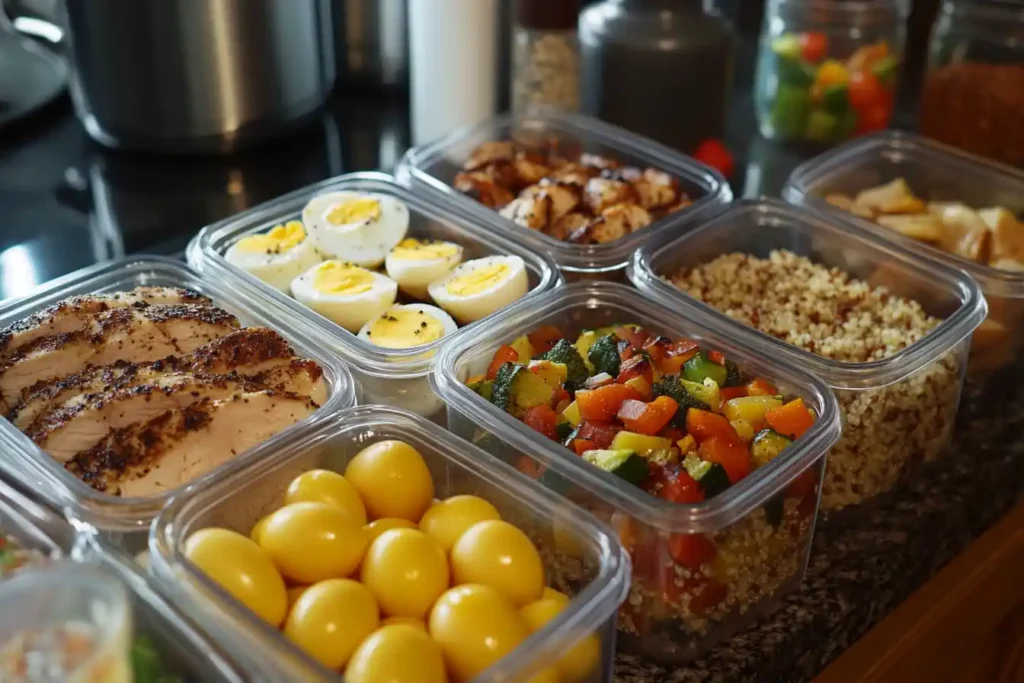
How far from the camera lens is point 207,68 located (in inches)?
62.6

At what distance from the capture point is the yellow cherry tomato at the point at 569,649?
2.79ft

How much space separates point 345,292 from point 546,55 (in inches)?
25.6

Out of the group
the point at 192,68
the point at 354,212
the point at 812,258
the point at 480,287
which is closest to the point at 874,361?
the point at 812,258

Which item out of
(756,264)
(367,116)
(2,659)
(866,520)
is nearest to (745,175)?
(756,264)

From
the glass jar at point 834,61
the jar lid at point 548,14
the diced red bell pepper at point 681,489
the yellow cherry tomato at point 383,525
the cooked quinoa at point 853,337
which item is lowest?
the cooked quinoa at point 853,337

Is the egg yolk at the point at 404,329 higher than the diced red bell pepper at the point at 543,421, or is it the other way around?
the diced red bell pepper at the point at 543,421

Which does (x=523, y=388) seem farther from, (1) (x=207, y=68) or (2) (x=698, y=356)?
→ (1) (x=207, y=68)

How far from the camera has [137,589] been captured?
0.84m

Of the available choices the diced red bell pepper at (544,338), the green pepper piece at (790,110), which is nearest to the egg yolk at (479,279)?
the diced red bell pepper at (544,338)

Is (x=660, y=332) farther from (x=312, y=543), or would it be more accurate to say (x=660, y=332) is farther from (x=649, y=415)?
(x=312, y=543)

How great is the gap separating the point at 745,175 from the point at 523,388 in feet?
2.77

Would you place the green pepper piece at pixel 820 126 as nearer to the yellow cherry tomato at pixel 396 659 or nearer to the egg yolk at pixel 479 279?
the egg yolk at pixel 479 279

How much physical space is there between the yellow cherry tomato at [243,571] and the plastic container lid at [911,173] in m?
0.93

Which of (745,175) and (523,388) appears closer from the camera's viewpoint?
(523,388)
